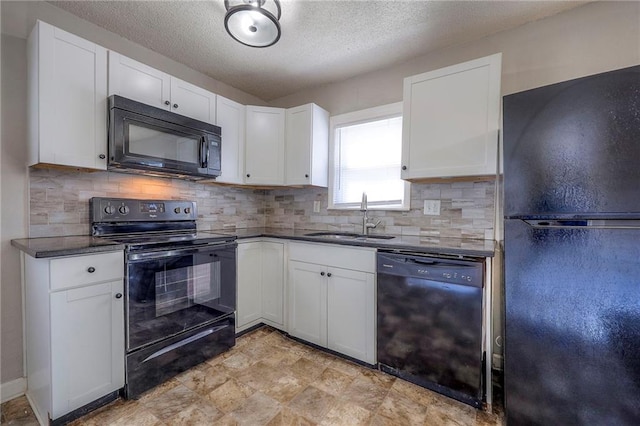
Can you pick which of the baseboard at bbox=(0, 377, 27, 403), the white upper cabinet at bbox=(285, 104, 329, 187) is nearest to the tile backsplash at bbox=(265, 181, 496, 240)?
the white upper cabinet at bbox=(285, 104, 329, 187)

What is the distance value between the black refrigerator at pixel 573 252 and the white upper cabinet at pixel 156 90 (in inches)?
86.4

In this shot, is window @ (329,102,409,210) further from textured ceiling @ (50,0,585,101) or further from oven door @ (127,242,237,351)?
oven door @ (127,242,237,351)

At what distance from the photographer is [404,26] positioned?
2.02 metres

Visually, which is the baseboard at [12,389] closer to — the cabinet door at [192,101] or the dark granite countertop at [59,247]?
the dark granite countertop at [59,247]

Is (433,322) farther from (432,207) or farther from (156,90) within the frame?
(156,90)

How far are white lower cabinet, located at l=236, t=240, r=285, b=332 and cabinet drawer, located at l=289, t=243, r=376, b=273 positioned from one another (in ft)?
0.64

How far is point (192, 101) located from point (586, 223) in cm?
264

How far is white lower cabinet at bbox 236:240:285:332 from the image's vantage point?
2.46m

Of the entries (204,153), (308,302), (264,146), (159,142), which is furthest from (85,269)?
(264,146)

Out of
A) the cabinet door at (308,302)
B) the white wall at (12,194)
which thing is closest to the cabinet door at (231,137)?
the cabinet door at (308,302)

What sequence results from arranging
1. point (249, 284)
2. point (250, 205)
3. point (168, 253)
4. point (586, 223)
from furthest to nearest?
point (250, 205)
point (249, 284)
point (168, 253)
point (586, 223)

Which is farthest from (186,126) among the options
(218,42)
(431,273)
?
(431,273)

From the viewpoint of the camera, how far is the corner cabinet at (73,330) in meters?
1.42

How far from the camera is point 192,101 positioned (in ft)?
7.64
